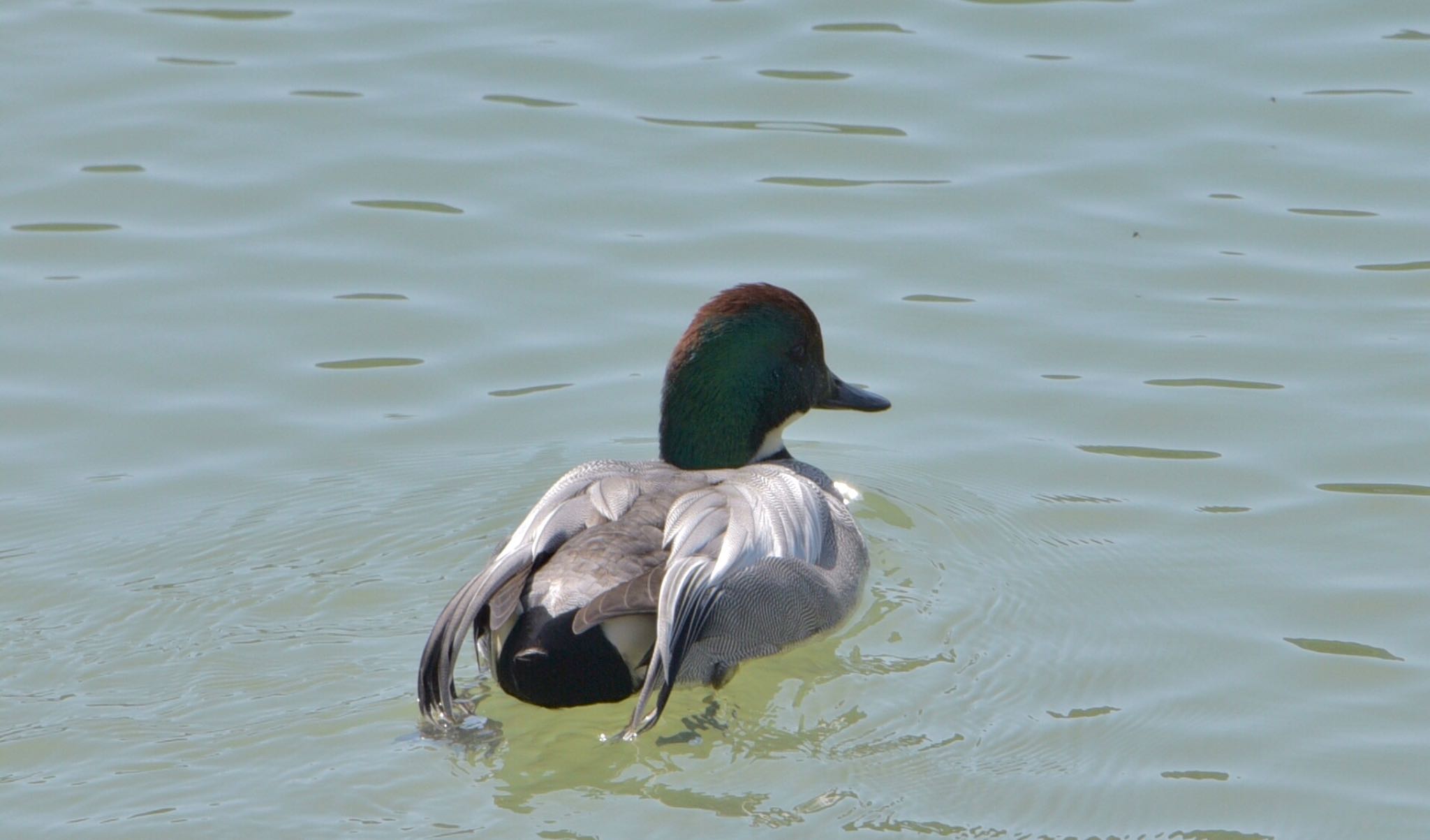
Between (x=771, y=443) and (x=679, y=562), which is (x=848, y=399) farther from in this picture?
(x=679, y=562)

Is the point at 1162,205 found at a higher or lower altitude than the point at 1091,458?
higher

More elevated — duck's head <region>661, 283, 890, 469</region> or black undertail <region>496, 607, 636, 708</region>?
duck's head <region>661, 283, 890, 469</region>

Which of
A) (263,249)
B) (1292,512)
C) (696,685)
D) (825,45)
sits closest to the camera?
(696,685)

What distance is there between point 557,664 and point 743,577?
810mm

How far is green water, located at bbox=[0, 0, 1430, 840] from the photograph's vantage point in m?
5.89

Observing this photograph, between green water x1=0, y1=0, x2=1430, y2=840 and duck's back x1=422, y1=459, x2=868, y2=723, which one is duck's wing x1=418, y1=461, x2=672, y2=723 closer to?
duck's back x1=422, y1=459, x2=868, y2=723

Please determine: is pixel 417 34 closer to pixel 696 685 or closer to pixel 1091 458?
pixel 1091 458

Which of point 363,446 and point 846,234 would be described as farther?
point 846,234

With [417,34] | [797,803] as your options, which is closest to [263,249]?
[417,34]

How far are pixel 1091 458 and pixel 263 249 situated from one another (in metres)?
3.98

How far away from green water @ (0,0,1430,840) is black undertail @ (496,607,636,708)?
0.16 metres

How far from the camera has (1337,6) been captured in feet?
37.4

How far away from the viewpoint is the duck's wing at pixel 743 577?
19.9 ft

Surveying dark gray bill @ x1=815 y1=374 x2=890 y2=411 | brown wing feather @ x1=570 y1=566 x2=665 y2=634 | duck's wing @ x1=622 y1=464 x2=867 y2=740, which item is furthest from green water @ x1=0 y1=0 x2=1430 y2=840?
brown wing feather @ x1=570 y1=566 x2=665 y2=634
